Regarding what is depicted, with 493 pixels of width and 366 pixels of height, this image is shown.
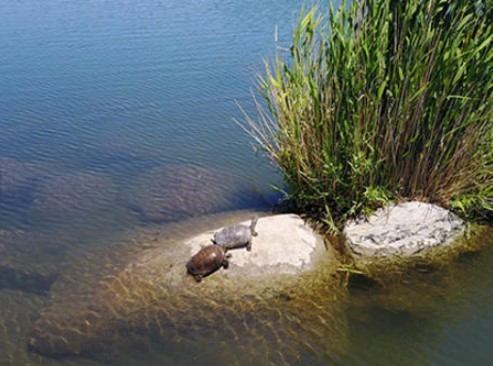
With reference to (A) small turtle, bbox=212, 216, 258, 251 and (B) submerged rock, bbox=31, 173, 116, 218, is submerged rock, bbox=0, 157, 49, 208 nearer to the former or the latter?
(B) submerged rock, bbox=31, 173, 116, 218

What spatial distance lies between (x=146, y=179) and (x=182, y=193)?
919 mm

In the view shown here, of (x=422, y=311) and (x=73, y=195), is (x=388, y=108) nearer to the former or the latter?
(x=422, y=311)

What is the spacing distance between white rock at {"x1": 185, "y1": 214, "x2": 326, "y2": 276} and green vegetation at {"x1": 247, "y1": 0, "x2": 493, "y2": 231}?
54cm

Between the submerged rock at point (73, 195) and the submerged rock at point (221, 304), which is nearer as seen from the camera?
the submerged rock at point (221, 304)

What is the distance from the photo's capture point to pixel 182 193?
855 centimetres

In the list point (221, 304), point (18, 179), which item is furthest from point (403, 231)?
point (18, 179)

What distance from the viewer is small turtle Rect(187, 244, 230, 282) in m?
6.16

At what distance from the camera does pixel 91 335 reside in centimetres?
558

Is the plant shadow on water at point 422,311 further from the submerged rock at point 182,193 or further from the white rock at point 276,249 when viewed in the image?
the submerged rock at point 182,193

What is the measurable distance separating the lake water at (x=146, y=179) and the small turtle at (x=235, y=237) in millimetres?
1175

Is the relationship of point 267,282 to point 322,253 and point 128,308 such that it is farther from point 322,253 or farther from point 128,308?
point 128,308

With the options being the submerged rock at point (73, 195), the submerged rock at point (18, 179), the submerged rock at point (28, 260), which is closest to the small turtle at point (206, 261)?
the submerged rock at point (28, 260)

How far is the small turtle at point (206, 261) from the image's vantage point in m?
6.16

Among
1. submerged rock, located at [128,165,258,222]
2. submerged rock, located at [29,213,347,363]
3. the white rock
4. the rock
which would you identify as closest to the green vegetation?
the rock
